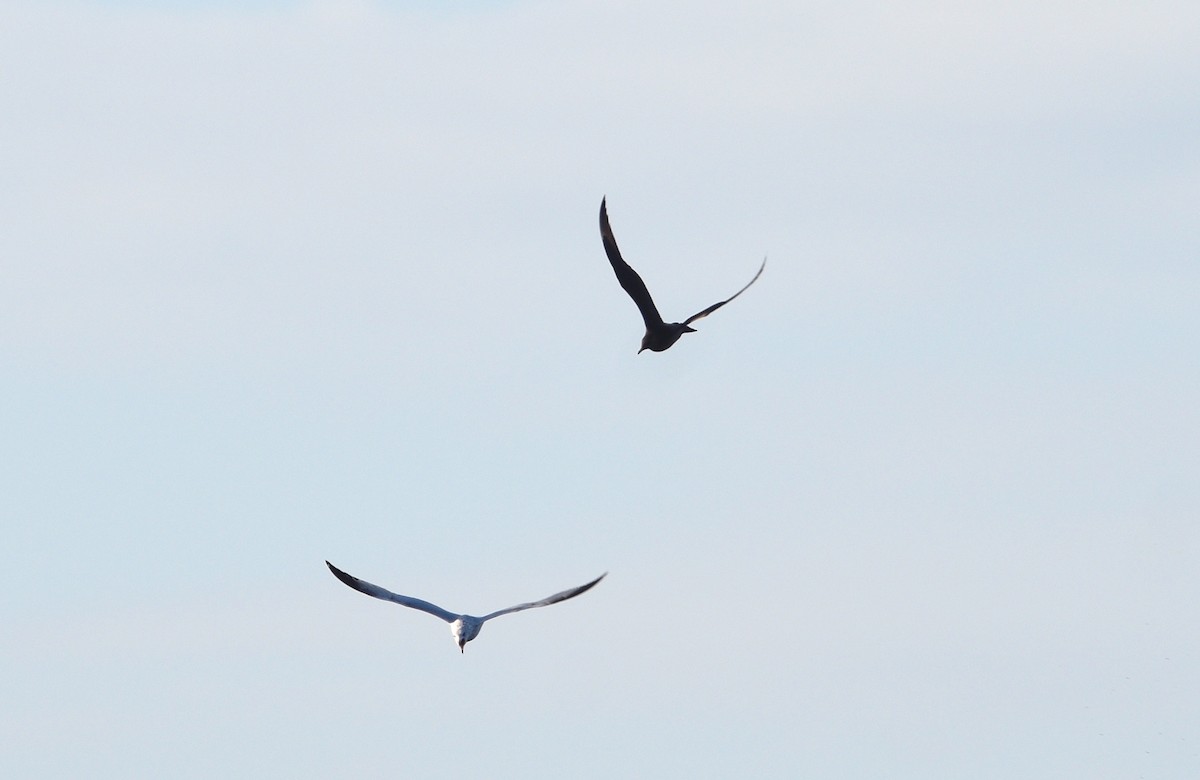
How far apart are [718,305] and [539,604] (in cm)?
1226

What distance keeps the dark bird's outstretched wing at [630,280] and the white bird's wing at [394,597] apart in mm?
12022

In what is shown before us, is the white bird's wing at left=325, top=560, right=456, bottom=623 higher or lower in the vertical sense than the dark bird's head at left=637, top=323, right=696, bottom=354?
lower

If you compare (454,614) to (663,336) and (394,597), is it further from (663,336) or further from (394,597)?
(663,336)

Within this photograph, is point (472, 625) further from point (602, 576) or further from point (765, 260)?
point (765, 260)

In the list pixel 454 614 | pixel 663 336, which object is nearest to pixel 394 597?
pixel 454 614

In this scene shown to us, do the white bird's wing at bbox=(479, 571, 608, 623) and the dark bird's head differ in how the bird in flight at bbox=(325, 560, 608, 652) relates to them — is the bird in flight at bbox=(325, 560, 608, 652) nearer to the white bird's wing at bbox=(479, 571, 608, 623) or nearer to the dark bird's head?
the white bird's wing at bbox=(479, 571, 608, 623)

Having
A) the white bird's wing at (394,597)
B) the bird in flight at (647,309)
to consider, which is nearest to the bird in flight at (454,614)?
the white bird's wing at (394,597)

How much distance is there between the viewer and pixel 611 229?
6619 centimetres

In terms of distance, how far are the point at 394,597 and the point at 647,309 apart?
12407 millimetres

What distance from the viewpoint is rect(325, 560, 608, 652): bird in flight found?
5897cm

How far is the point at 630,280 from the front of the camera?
2692 inches

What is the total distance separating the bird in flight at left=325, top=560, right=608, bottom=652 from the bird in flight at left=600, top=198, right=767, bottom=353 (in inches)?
454

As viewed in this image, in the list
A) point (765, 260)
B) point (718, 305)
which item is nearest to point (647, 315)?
point (718, 305)

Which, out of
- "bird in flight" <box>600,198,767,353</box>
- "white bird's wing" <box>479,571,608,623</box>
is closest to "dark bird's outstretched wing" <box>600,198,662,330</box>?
"bird in flight" <box>600,198,767,353</box>
